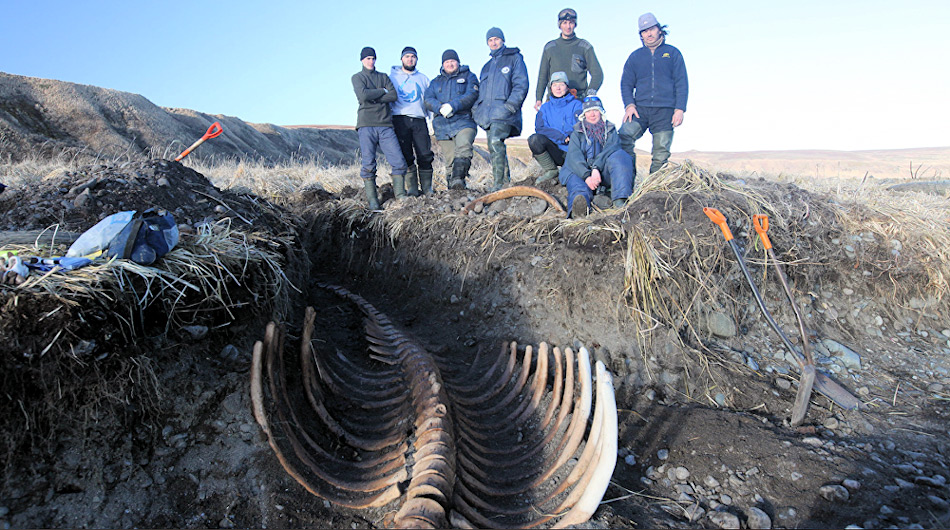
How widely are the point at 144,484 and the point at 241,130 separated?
81.3 ft

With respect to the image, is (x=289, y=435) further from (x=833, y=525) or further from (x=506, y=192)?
(x=506, y=192)

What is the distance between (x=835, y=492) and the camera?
241 centimetres

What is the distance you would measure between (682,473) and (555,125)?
12.9 feet

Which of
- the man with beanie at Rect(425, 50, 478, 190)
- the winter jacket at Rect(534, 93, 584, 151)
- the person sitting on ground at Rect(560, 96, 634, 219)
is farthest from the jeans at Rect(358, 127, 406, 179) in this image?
the person sitting on ground at Rect(560, 96, 634, 219)

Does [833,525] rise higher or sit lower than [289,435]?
lower

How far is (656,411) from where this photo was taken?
3.26 m

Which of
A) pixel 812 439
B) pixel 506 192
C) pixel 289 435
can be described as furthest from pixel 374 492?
pixel 506 192

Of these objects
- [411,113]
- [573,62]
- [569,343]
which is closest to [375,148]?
[411,113]

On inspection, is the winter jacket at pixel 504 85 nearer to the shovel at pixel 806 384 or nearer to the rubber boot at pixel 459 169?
the rubber boot at pixel 459 169

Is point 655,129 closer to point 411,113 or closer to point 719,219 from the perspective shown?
point 719,219

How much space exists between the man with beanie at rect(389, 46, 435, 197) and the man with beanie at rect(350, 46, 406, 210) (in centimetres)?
16

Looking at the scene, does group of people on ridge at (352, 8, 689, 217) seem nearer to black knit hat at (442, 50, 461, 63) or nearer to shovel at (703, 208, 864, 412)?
black knit hat at (442, 50, 461, 63)

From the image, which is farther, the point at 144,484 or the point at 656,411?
the point at 656,411

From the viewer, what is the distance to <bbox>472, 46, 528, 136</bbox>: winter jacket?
5996 mm
